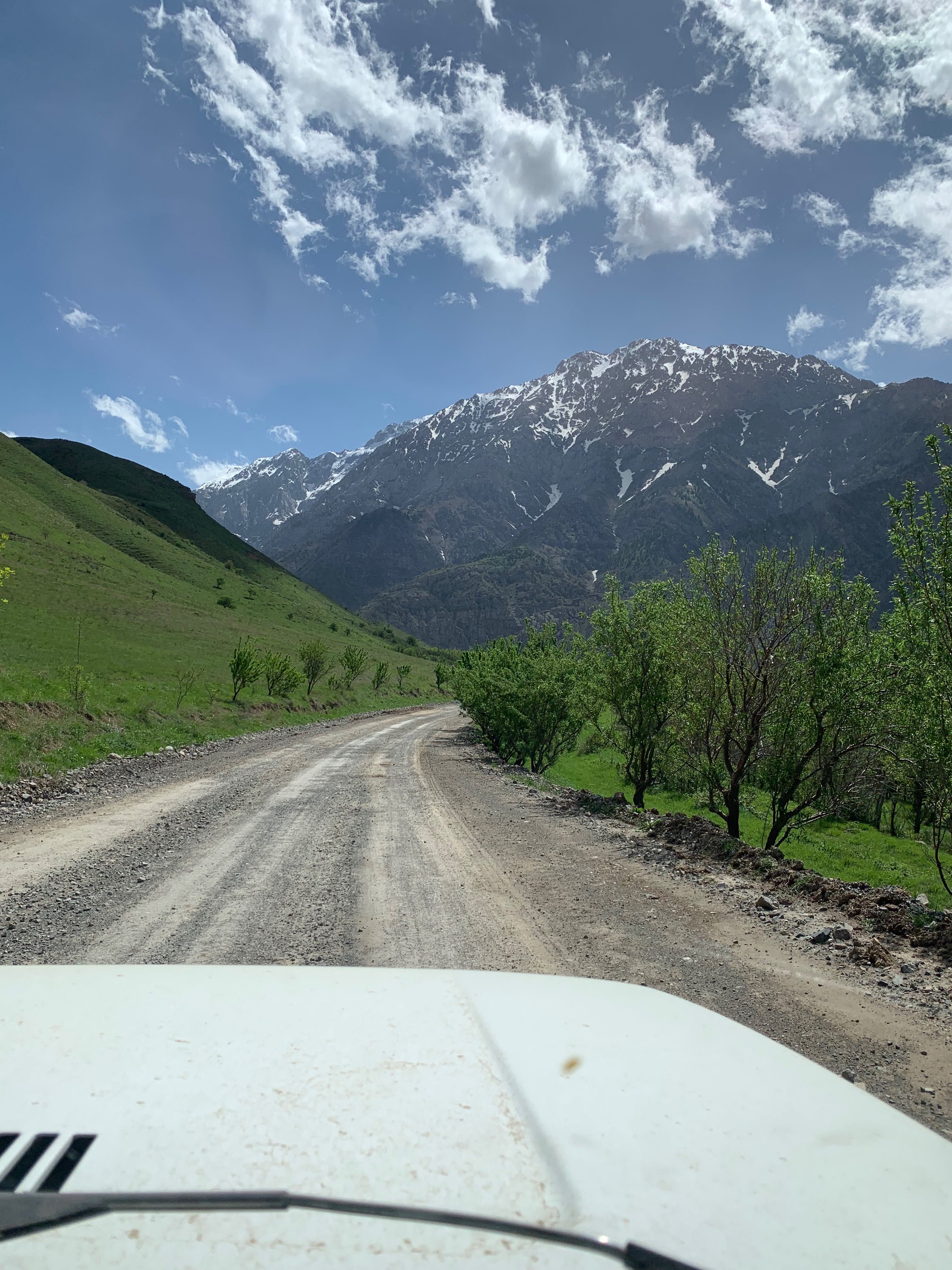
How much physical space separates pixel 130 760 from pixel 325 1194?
20771mm

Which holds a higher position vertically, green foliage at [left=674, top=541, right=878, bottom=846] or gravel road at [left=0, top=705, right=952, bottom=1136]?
green foliage at [left=674, top=541, right=878, bottom=846]

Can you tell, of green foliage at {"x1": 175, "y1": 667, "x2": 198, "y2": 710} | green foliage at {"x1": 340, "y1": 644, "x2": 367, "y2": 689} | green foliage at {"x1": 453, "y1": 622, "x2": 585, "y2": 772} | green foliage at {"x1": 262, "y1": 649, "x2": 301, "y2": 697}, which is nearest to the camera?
green foliage at {"x1": 453, "y1": 622, "x2": 585, "y2": 772}

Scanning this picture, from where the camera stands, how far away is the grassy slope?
2306 cm

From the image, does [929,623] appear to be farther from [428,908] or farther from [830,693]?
[428,908]

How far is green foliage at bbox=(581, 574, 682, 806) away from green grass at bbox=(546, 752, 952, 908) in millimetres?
1982

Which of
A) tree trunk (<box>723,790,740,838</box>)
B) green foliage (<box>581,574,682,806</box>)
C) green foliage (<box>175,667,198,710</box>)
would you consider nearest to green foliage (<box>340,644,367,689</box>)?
green foliage (<box>175,667,198,710</box>)

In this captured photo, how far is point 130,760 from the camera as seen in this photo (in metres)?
19.3

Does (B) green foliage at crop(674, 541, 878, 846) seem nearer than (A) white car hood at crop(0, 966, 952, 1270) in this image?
No

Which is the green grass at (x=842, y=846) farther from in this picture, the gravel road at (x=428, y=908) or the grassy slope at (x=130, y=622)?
the grassy slope at (x=130, y=622)

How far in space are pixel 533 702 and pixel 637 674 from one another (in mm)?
9579

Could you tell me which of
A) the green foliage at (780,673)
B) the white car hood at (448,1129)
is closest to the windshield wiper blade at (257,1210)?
the white car hood at (448,1129)

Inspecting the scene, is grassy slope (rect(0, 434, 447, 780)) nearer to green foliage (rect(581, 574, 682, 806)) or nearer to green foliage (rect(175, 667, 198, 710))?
green foliage (rect(175, 667, 198, 710))

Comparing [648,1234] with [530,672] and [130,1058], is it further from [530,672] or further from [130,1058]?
[530,672]

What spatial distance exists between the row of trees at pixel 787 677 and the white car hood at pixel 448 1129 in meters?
8.93
